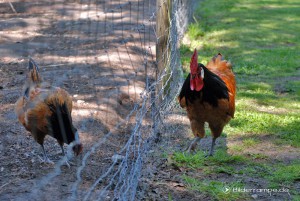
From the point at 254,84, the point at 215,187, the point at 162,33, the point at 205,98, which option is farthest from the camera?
the point at 254,84

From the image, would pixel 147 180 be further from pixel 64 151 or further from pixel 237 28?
pixel 237 28

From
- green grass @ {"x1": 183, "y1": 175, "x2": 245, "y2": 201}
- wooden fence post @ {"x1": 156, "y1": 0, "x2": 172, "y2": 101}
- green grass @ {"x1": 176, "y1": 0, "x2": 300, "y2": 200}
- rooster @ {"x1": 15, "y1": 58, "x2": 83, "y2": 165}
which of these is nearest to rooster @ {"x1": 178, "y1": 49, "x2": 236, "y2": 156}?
green grass @ {"x1": 176, "y1": 0, "x2": 300, "y2": 200}

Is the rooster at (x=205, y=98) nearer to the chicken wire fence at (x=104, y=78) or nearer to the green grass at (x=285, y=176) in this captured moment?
the chicken wire fence at (x=104, y=78)

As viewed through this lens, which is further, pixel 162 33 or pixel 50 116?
pixel 162 33

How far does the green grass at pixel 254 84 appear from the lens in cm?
519

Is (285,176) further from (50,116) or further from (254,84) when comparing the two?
(254,84)

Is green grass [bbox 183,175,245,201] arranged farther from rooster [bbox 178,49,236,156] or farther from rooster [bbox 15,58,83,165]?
rooster [bbox 15,58,83,165]

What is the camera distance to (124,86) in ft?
23.9

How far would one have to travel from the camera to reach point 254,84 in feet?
28.0

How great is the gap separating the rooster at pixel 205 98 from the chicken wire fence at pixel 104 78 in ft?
1.48

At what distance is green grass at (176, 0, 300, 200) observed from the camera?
17.0 ft

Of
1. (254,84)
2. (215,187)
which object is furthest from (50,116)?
(254,84)

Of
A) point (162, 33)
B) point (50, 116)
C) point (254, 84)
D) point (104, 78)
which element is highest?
point (162, 33)

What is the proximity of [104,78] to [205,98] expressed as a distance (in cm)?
272
